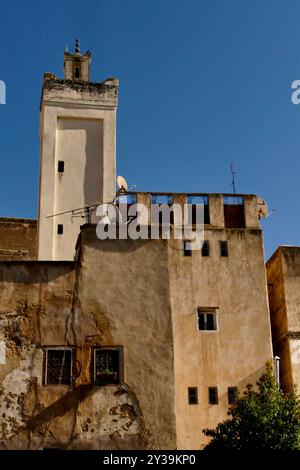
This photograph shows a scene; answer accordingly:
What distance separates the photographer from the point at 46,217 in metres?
32.1

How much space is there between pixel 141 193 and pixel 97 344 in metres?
13.2

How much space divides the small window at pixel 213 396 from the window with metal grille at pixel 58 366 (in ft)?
34.6

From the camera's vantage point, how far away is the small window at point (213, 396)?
28719mm

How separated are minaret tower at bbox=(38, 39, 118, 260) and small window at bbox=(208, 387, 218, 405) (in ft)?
27.2

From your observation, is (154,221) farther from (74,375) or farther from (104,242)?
(74,375)

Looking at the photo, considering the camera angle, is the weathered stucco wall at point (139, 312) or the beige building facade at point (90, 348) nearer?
the beige building facade at point (90, 348)

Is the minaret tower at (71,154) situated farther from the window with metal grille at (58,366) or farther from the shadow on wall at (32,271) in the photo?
the window with metal grille at (58,366)

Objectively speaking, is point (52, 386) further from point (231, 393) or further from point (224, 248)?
point (224, 248)

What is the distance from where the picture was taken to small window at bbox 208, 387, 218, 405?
1131 inches

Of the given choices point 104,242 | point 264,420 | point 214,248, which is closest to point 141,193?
point 214,248

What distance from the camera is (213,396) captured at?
28828 millimetres

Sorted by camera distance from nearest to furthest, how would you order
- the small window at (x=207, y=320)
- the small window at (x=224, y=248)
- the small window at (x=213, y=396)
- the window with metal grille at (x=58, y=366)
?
the window with metal grille at (x=58, y=366), the small window at (x=213, y=396), the small window at (x=207, y=320), the small window at (x=224, y=248)

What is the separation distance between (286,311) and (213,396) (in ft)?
16.1

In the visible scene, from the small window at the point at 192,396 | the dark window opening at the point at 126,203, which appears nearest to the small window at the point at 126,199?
the dark window opening at the point at 126,203
